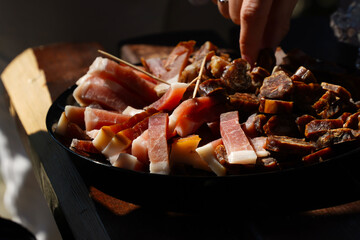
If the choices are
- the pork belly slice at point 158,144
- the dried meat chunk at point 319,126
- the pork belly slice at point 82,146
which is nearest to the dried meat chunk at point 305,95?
the dried meat chunk at point 319,126

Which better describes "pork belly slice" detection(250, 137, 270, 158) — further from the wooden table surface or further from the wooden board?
the wooden board

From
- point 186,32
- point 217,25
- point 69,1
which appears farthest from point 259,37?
point 217,25

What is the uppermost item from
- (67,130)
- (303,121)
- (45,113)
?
(303,121)

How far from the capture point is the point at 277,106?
Result: 4.09ft

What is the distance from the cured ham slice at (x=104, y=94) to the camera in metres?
1.57

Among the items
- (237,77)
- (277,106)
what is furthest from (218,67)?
(277,106)

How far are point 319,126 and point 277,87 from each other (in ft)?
0.62

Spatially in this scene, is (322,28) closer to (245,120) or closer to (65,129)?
(245,120)

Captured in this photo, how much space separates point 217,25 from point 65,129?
3697 millimetres

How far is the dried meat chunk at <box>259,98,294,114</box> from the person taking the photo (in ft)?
4.08

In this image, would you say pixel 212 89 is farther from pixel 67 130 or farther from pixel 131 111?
pixel 67 130

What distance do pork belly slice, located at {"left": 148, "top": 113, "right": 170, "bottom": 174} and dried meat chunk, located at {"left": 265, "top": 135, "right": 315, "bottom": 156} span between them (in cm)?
30

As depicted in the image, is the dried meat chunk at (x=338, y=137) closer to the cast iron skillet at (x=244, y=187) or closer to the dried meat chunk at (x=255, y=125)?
the cast iron skillet at (x=244, y=187)

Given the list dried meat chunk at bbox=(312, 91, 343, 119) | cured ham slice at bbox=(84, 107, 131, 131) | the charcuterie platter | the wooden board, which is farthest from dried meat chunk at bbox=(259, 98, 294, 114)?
the wooden board
